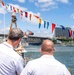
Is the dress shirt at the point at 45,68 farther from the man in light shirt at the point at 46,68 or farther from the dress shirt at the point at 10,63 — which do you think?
the dress shirt at the point at 10,63

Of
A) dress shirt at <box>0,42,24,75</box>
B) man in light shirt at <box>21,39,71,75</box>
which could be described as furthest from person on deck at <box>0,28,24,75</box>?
man in light shirt at <box>21,39,71,75</box>

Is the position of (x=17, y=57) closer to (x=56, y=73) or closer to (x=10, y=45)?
(x=10, y=45)

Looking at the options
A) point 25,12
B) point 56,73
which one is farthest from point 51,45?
point 25,12

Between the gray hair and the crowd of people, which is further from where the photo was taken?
the gray hair

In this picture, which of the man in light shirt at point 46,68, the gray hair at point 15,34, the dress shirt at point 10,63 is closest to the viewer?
the man in light shirt at point 46,68

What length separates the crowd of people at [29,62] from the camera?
177 inches

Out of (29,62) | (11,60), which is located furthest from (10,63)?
(29,62)

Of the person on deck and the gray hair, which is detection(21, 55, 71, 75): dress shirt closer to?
the person on deck

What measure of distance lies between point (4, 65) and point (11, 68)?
0.38 feet

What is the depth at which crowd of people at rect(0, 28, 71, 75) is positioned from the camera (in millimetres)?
4504

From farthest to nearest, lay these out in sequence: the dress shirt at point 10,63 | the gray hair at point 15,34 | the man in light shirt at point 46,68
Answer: the gray hair at point 15,34 < the dress shirt at point 10,63 < the man in light shirt at point 46,68

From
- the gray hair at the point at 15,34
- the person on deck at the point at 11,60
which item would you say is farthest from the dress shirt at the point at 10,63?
the gray hair at the point at 15,34

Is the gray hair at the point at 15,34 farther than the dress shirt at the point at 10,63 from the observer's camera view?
Yes

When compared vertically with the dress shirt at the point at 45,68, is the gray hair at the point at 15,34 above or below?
above
